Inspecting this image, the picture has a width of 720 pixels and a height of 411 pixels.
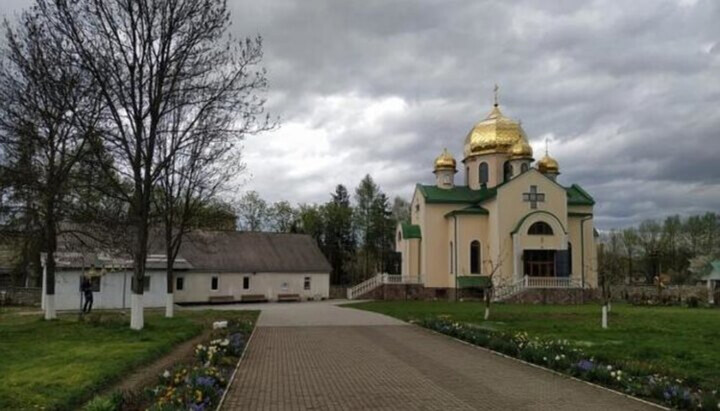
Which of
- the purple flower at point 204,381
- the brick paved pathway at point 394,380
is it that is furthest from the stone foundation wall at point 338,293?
the purple flower at point 204,381

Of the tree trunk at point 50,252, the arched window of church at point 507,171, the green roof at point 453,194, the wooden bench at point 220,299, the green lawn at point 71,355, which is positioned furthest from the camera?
the arched window of church at point 507,171

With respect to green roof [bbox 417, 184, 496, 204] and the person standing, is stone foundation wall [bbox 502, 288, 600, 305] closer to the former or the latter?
green roof [bbox 417, 184, 496, 204]

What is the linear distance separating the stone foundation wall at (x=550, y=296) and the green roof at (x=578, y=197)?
8.92 meters

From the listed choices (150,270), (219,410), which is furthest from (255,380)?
(150,270)

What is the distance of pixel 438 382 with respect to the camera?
1167cm

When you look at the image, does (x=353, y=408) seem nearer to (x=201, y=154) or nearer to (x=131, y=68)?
(x=131, y=68)

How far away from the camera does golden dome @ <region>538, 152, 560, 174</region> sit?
176ft

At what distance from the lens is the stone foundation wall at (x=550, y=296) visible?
1644 inches

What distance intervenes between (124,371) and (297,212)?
65017mm

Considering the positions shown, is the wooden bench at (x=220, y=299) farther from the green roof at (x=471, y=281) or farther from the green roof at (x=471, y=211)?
the green roof at (x=471, y=211)

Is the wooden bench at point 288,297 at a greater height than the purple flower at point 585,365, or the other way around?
the purple flower at point 585,365

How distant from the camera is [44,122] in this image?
22.2 meters

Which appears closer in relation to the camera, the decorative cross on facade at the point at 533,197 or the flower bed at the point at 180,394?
the flower bed at the point at 180,394

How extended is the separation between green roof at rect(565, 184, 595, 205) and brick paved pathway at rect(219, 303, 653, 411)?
34550mm
